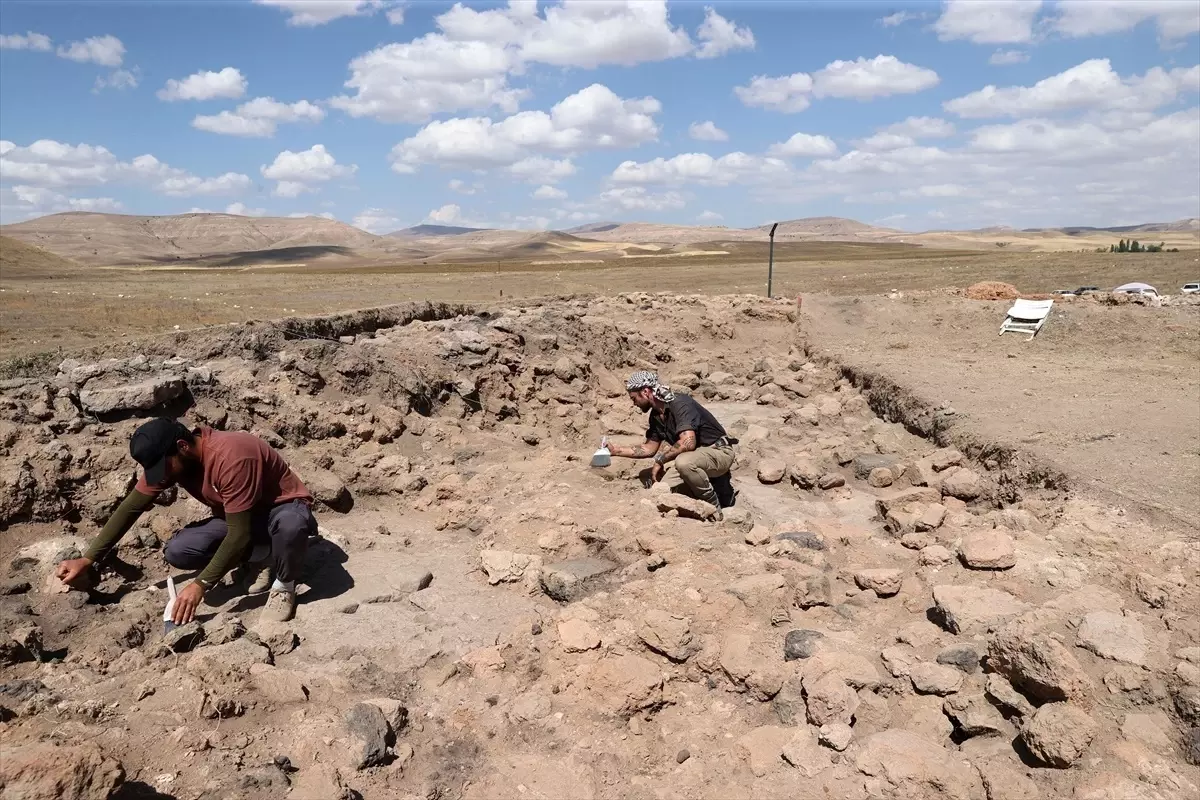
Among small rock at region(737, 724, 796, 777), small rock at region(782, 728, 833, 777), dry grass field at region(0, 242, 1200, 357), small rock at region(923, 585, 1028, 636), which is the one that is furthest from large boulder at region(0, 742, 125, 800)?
dry grass field at region(0, 242, 1200, 357)

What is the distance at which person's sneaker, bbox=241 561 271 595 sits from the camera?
4.46 metres

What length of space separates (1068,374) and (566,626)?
873 centimetres

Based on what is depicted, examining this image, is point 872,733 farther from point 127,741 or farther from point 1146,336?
point 1146,336

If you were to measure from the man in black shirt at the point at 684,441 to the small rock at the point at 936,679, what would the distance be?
2486 millimetres

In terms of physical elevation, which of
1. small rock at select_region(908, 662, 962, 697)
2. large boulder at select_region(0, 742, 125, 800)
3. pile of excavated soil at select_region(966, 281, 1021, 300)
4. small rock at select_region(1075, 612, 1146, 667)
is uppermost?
pile of excavated soil at select_region(966, 281, 1021, 300)

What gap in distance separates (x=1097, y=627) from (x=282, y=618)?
166 inches

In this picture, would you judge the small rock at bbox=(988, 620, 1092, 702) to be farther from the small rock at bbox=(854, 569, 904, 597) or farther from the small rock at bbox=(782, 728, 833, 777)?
the small rock at bbox=(854, 569, 904, 597)

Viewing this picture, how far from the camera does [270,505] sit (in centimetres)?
424

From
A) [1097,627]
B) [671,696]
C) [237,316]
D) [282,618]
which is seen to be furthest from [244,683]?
[237,316]

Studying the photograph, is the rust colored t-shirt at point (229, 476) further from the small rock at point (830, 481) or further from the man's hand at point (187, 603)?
the small rock at point (830, 481)

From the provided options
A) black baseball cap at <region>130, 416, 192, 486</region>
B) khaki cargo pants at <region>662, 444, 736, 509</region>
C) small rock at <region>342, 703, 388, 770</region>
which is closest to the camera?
small rock at <region>342, 703, 388, 770</region>

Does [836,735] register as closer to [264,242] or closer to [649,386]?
[649,386]

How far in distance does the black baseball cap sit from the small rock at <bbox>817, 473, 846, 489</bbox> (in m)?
5.28

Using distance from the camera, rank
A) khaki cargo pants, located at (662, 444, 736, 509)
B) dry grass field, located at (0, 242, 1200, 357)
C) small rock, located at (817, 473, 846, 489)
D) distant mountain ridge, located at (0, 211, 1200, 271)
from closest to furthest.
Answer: khaki cargo pants, located at (662, 444, 736, 509) < small rock, located at (817, 473, 846, 489) < dry grass field, located at (0, 242, 1200, 357) < distant mountain ridge, located at (0, 211, 1200, 271)
